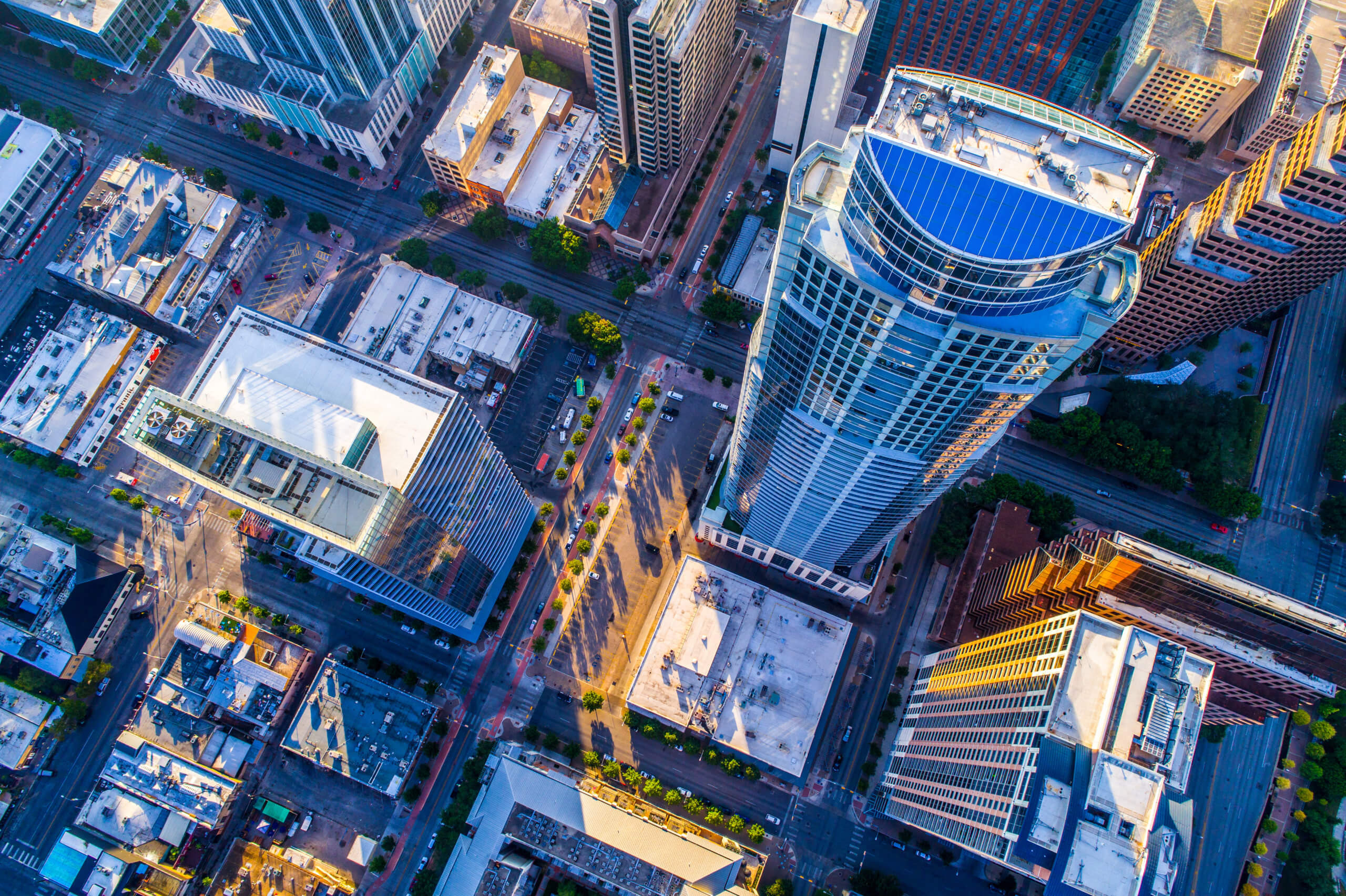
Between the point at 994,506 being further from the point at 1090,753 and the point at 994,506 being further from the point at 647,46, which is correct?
the point at 647,46

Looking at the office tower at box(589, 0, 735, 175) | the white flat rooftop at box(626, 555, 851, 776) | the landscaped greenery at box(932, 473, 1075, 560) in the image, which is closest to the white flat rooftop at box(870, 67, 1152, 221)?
the office tower at box(589, 0, 735, 175)

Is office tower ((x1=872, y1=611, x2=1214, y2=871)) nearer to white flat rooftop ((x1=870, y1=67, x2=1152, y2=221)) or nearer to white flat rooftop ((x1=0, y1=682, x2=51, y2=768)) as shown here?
white flat rooftop ((x1=870, y1=67, x2=1152, y2=221))

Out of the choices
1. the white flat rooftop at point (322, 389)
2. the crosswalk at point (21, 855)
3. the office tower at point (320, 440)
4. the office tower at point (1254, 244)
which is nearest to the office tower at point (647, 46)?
the office tower at point (320, 440)

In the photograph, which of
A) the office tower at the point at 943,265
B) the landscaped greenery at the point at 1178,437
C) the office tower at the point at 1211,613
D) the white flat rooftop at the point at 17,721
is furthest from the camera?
the landscaped greenery at the point at 1178,437

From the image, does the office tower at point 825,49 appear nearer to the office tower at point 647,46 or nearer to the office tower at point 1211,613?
the office tower at point 647,46

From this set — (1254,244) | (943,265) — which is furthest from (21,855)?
(1254,244)

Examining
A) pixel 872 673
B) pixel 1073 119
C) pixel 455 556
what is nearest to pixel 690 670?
pixel 872 673

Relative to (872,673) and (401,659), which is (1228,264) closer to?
(872,673)
